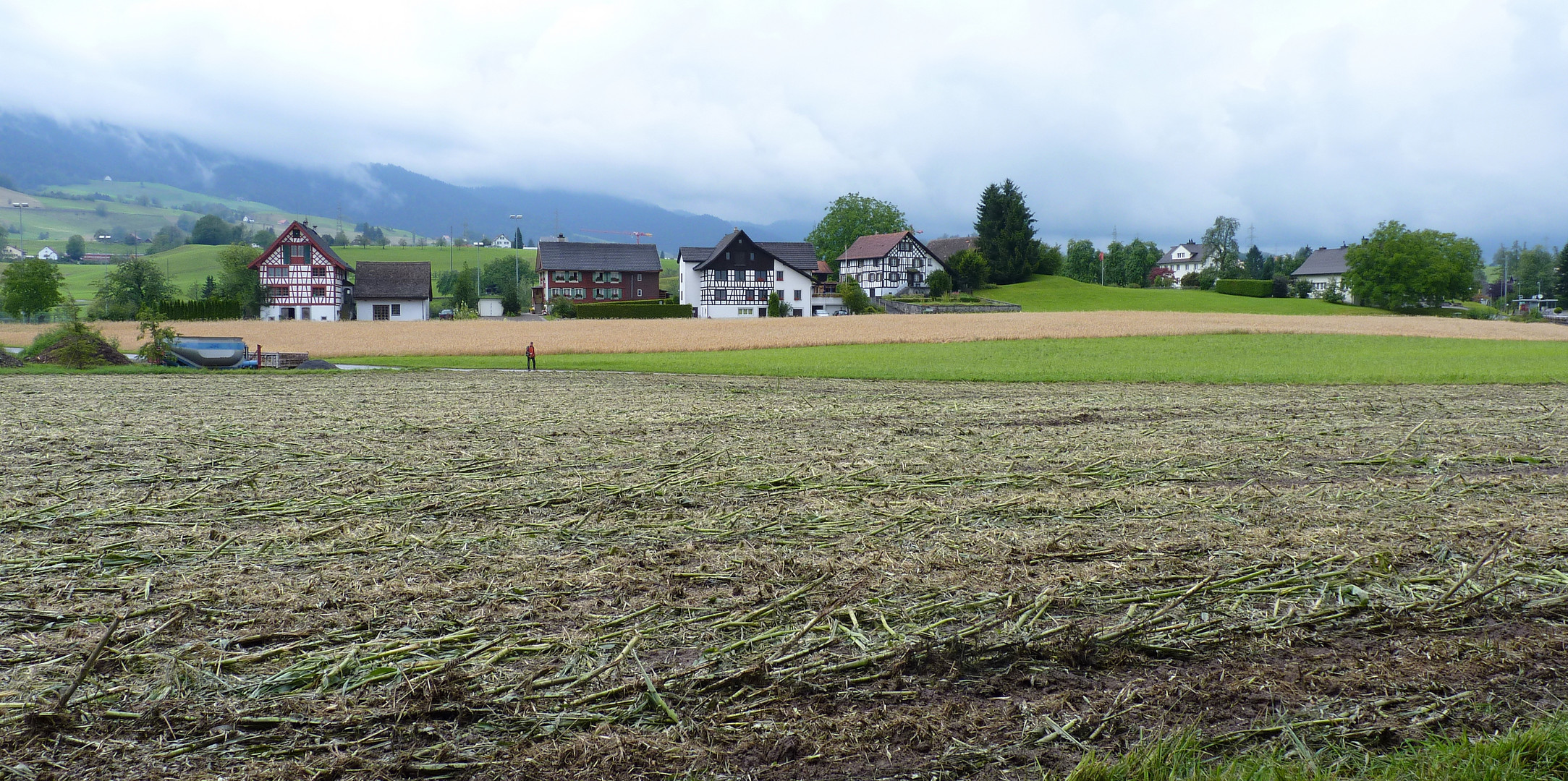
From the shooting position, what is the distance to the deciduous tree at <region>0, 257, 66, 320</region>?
278 feet

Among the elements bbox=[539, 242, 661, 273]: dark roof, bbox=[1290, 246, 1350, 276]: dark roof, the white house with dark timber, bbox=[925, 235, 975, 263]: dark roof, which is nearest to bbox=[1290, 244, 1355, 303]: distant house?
bbox=[1290, 246, 1350, 276]: dark roof

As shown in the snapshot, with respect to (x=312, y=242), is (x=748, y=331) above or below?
below

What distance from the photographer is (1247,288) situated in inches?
5007

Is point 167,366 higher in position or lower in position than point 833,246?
lower

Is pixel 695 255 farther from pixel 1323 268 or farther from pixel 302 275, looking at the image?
pixel 1323 268

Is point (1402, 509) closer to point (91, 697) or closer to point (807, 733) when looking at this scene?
point (807, 733)

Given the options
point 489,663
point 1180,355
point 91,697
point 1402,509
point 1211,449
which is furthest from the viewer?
point 1180,355

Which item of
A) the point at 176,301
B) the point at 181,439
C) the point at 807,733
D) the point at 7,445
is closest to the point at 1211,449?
the point at 807,733

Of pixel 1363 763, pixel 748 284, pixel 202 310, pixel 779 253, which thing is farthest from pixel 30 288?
pixel 1363 763

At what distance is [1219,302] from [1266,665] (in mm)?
119328

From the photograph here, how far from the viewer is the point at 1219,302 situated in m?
112

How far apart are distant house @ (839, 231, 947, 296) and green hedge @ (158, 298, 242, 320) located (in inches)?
2836

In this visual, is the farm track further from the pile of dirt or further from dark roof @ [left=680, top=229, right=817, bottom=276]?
dark roof @ [left=680, top=229, right=817, bottom=276]

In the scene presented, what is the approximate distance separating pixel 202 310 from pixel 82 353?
60.8m
